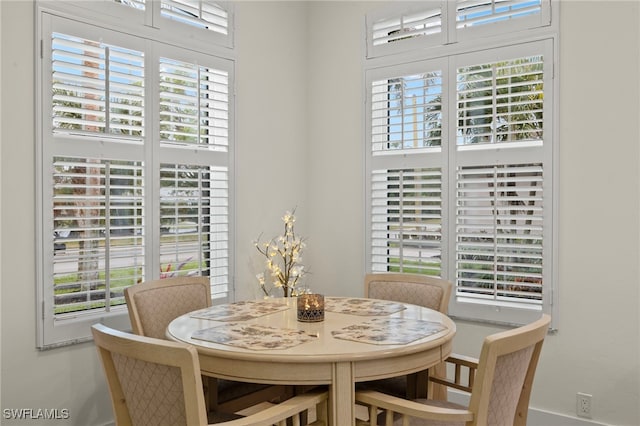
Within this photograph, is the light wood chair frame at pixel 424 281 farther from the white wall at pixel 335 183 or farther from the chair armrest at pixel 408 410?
the chair armrest at pixel 408 410

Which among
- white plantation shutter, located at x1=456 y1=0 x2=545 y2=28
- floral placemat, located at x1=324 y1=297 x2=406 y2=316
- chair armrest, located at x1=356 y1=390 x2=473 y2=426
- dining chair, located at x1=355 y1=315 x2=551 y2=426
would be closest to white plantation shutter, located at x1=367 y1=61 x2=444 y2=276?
white plantation shutter, located at x1=456 y1=0 x2=545 y2=28

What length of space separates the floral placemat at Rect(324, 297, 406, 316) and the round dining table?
6cm

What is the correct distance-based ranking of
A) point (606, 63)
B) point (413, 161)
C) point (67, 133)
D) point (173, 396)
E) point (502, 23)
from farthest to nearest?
point (413, 161)
point (502, 23)
point (606, 63)
point (67, 133)
point (173, 396)

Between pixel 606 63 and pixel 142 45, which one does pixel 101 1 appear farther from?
pixel 606 63

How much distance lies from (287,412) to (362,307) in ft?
3.35

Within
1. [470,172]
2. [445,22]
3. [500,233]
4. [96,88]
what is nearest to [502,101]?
[470,172]

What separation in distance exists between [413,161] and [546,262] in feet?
3.61

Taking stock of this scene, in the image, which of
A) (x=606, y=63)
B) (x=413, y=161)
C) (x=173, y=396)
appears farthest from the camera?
(x=413, y=161)

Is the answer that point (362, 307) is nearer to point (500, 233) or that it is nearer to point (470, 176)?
point (500, 233)

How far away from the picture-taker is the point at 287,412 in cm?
187

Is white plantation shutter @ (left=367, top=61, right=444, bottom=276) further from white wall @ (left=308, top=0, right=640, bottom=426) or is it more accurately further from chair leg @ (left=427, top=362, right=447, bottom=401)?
chair leg @ (left=427, top=362, right=447, bottom=401)

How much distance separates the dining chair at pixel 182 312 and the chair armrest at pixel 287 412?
1.72ft

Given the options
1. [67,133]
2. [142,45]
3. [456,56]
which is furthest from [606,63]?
[67,133]

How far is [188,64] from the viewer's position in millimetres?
3463
